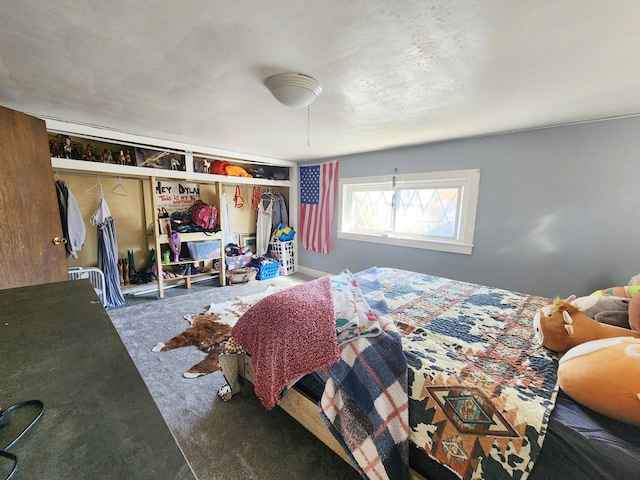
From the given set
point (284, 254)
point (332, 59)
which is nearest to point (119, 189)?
point (284, 254)

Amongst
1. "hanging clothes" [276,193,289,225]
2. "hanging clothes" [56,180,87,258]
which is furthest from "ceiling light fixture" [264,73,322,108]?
"hanging clothes" [276,193,289,225]

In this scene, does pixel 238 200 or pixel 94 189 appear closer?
pixel 94 189

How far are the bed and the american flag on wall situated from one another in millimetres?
2776

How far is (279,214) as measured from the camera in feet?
15.4

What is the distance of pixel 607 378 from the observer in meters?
0.82

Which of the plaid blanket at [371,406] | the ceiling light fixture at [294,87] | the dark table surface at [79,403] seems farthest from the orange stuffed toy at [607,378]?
the ceiling light fixture at [294,87]

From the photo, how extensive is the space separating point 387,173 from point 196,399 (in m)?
3.19

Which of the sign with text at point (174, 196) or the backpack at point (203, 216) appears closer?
the sign with text at point (174, 196)

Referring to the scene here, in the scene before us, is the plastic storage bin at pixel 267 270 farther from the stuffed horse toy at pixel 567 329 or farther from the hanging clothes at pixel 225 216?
the stuffed horse toy at pixel 567 329

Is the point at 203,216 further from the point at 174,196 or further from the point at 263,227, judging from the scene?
the point at 263,227

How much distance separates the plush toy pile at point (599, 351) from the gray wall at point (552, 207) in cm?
115

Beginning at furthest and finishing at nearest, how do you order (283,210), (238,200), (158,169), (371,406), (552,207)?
(283,210) < (238,200) < (158,169) < (552,207) < (371,406)

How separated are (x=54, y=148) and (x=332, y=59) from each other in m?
3.14

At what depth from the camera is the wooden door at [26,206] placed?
5.46 feet
